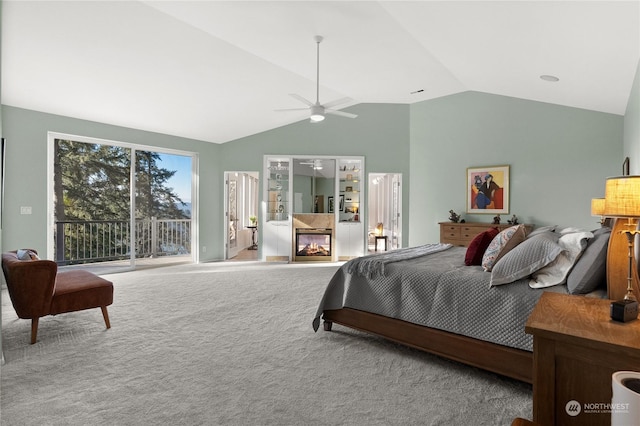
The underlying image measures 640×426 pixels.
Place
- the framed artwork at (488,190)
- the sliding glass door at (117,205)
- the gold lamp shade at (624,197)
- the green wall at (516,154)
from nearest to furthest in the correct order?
the gold lamp shade at (624,197) < the green wall at (516,154) < the framed artwork at (488,190) < the sliding glass door at (117,205)

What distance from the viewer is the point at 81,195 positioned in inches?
263

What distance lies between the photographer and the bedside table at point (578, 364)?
4.31 ft

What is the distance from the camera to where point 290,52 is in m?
4.57

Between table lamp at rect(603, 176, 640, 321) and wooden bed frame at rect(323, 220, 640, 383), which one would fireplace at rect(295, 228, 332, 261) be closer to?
wooden bed frame at rect(323, 220, 640, 383)

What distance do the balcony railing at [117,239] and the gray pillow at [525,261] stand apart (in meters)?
5.95

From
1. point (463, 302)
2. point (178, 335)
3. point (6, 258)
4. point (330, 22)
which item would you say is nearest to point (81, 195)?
point (6, 258)

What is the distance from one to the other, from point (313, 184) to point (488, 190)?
3.45 m

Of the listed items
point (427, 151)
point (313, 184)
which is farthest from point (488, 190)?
point (313, 184)

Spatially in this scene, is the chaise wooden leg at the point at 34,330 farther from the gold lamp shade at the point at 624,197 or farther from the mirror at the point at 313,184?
the mirror at the point at 313,184

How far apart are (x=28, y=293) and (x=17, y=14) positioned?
2490 mm

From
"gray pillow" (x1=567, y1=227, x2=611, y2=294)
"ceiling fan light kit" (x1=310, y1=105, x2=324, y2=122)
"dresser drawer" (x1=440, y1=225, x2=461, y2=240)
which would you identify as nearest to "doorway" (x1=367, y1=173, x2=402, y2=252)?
"dresser drawer" (x1=440, y1=225, x2=461, y2=240)

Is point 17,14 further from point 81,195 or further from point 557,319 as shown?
point 557,319

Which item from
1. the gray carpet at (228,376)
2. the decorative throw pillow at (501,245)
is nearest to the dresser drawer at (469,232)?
the decorative throw pillow at (501,245)

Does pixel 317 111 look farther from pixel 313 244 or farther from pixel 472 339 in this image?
pixel 313 244
